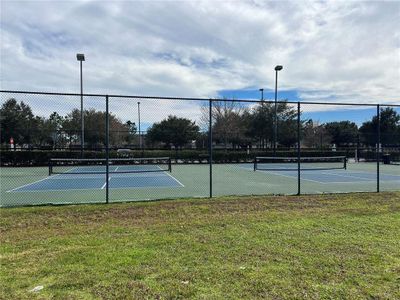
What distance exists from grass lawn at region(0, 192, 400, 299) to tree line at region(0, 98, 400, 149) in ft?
A: 22.5

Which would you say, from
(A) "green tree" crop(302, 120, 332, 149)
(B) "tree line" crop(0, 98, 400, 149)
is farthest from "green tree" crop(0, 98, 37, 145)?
(A) "green tree" crop(302, 120, 332, 149)

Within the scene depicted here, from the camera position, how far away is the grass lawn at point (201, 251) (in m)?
3.59

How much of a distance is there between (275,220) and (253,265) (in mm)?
2534

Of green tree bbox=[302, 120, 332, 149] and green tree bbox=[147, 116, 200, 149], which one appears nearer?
green tree bbox=[147, 116, 200, 149]

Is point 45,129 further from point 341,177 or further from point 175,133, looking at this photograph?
point 341,177

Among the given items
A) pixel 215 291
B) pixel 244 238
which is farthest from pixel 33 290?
pixel 244 238

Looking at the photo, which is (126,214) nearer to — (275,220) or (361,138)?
(275,220)

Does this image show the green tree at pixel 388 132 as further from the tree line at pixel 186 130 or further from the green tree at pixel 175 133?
the green tree at pixel 175 133

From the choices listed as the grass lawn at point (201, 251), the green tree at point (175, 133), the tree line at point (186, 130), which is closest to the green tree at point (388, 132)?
the tree line at point (186, 130)

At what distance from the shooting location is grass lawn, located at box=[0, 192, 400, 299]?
3588 mm

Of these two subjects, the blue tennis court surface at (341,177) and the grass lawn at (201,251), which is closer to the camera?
the grass lawn at (201,251)

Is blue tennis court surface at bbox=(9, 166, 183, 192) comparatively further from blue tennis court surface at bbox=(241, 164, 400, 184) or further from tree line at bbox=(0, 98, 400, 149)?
blue tennis court surface at bbox=(241, 164, 400, 184)

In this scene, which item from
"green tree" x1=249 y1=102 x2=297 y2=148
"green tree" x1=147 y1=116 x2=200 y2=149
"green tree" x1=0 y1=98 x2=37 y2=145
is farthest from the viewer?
"green tree" x1=249 y1=102 x2=297 y2=148

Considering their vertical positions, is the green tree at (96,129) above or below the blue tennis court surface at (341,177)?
above
